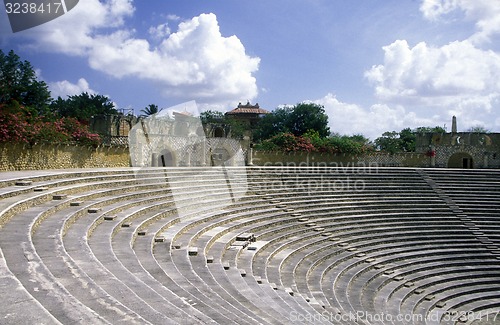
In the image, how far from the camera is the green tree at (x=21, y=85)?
24.9 m

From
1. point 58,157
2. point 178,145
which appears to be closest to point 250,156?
point 178,145

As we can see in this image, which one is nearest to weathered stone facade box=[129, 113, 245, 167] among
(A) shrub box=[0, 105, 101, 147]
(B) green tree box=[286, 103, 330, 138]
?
(A) shrub box=[0, 105, 101, 147]

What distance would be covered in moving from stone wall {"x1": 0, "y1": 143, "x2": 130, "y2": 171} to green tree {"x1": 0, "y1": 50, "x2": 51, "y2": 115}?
41.0 ft

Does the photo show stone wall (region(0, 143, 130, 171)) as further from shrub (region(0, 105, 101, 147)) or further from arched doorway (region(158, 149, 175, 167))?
arched doorway (region(158, 149, 175, 167))

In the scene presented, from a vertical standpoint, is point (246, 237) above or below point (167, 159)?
below

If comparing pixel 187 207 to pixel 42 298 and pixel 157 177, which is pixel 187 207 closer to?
pixel 157 177

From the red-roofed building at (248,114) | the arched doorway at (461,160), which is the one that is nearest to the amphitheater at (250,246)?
the arched doorway at (461,160)

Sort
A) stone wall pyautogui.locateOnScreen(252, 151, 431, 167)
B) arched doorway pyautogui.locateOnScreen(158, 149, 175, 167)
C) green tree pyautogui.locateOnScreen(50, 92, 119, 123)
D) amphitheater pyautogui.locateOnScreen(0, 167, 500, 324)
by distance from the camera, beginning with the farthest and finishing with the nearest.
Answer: green tree pyautogui.locateOnScreen(50, 92, 119, 123) → stone wall pyautogui.locateOnScreen(252, 151, 431, 167) → arched doorway pyautogui.locateOnScreen(158, 149, 175, 167) → amphitheater pyautogui.locateOnScreen(0, 167, 500, 324)

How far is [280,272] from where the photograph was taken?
8.03m

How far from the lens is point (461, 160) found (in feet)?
83.7

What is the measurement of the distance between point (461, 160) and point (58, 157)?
2280 cm

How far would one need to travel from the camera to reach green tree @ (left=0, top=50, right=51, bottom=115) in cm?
2491

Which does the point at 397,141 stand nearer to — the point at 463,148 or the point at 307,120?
the point at 307,120

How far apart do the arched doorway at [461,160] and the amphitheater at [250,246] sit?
7421 millimetres
